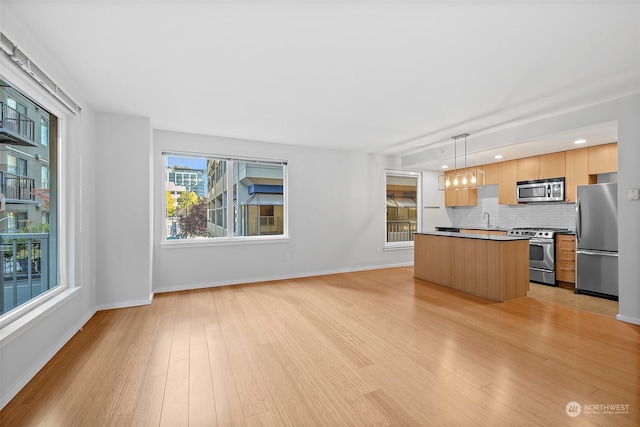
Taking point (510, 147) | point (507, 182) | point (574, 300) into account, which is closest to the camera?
point (574, 300)

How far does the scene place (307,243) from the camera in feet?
18.2

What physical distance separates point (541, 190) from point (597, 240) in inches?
51.6

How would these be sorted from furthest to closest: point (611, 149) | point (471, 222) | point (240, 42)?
point (471, 222) < point (611, 149) < point (240, 42)

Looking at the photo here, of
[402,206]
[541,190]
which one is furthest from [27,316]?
[541,190]

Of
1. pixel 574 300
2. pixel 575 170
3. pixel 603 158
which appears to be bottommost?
pixel 574 300

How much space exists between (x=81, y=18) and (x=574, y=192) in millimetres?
6655

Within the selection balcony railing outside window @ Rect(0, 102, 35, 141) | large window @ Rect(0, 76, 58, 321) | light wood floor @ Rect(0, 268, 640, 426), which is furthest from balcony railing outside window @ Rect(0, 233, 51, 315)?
balcony railing outside window @ Rect(0, 102, 35, 141)

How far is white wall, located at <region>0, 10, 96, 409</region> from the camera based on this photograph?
77.1 inches

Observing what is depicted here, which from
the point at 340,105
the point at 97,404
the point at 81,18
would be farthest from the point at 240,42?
the point at 97,404

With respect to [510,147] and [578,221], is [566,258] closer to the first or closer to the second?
[578,221]

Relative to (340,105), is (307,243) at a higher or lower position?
lower

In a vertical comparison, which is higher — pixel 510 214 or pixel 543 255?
pixel 510 214

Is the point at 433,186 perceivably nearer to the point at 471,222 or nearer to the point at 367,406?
the point at 471,222

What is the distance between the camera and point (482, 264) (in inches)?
165
